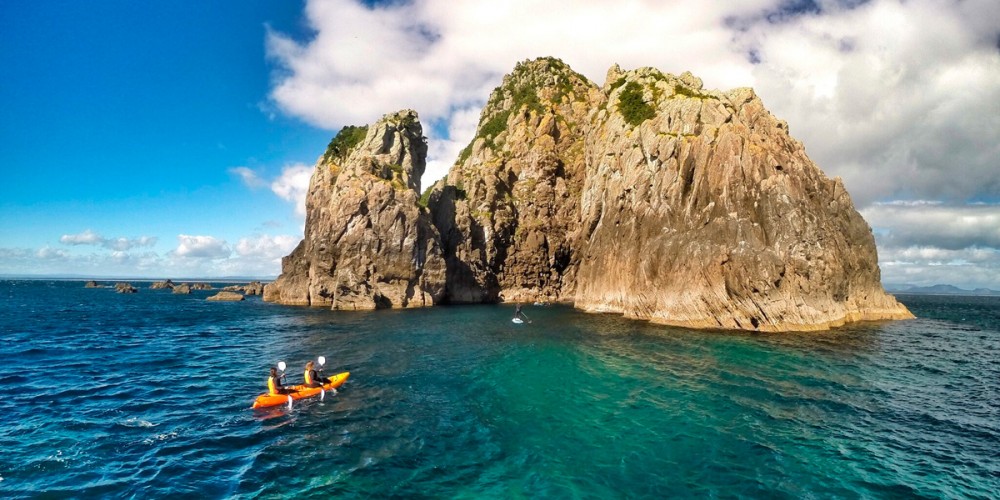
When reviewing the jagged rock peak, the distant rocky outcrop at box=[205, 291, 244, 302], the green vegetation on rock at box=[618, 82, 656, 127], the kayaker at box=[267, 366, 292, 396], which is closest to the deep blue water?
the kayaker at box=[267, 366, 292, 396]

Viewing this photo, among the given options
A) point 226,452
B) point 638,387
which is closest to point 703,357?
point 638,387

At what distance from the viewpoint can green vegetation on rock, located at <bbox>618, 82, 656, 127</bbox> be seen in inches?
2822

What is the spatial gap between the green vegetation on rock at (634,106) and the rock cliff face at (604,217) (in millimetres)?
314

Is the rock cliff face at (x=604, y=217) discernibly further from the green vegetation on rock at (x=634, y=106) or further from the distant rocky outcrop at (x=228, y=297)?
the distant rocky outcrop at (x=228, y=297)

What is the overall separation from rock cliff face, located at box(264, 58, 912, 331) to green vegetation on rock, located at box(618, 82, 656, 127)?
0.31 meters

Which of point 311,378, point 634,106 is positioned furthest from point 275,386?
point 634,106

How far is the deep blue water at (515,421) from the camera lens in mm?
14969

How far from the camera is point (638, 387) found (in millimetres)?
26453

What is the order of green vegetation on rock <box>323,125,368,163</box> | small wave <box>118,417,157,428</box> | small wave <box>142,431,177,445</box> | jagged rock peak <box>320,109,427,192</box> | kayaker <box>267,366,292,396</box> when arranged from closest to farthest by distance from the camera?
small wave <box>142,431,177,445</box> → small wave <box>118,417,157,428</box> → kayaker <box>267,366,292,396</box> → jagged rock peak <box>320,109,427,192</box> → green vegetation on rock <box>323,125,368,163</box>

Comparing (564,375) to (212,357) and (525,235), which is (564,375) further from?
(525,235)

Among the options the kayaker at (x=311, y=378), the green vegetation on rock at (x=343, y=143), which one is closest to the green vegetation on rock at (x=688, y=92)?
the kayaker at (x=311, y=378)

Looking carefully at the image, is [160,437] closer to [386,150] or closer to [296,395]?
[296,395]

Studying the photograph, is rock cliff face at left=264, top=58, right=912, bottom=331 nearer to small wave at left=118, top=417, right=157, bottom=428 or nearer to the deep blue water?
the deep blue water

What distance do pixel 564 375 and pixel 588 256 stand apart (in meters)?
48.9
